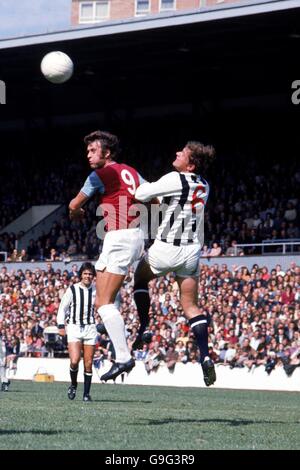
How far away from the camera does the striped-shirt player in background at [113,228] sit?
9562 mm

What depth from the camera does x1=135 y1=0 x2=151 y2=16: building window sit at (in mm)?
Answer: 40859

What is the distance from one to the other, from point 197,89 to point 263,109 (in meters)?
2.48

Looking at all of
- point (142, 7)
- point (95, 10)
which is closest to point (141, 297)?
point (142, 7)

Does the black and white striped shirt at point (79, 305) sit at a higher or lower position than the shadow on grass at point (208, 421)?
higher

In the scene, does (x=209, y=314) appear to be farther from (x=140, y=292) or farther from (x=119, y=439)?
(x=119, y=439)

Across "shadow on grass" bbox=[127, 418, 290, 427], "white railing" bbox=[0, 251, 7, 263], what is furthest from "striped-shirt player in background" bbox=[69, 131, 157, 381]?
"white railing" bbox=[0, 251, 7, 263]

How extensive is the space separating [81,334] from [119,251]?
6586 mm

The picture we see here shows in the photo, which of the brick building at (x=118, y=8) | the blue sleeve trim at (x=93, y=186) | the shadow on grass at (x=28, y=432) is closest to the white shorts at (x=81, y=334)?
the blue sleeve trim at (x=93, y=186)

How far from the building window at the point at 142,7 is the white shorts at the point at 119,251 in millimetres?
32154

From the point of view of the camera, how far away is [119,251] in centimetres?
957

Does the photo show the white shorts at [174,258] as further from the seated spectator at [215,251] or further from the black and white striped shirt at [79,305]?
the seated spectator at [215,251]

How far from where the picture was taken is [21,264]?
110ft

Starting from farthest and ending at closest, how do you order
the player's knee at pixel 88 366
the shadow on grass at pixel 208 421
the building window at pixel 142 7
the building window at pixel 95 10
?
the building window at pixel 95 10 → the building window at pixel 142 7 → the player's knee at pixel 88 366 → the shadow on grass at pixel 208 421
